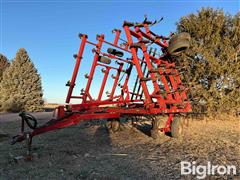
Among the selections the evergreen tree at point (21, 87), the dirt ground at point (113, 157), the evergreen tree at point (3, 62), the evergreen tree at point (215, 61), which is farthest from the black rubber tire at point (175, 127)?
the evergreen tree at point (3, 62)

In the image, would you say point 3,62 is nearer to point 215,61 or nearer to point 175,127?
point 215,61

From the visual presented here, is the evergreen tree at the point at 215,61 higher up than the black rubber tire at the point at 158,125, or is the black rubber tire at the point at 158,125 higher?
the evergreen tree at the point at 215,61

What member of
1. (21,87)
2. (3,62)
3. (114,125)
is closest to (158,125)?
(114,125)

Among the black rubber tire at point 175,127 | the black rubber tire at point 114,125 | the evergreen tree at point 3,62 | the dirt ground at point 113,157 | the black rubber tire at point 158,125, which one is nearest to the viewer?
the dirt ground at point 113,157

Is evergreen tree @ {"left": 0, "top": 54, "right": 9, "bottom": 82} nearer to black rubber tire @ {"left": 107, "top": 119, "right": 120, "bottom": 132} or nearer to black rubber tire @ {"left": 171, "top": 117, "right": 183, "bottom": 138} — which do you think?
black rubber tire @ {"left": 107, "top": 119, "right": 120, "bottom": 132}

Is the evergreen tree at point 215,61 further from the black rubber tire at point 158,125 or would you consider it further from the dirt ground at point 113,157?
the dirt ground at point 113,157

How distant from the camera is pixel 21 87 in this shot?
870 inches

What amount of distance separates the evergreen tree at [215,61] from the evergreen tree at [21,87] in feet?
55.0

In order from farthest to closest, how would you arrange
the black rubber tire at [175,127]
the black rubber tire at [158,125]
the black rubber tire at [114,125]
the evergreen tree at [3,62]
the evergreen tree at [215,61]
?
the evergreen tree at [3,62] < the evergreen tree at [215,61] < the black rubber tire at [114,125] < the black rubber tire at [175,127] < the black rubber tire at [158,125]

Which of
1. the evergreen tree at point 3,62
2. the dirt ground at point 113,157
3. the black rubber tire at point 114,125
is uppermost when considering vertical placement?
the evergreen tree at point 3,62

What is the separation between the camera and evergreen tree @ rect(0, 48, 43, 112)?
858 inches

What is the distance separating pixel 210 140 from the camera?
19.6 ft

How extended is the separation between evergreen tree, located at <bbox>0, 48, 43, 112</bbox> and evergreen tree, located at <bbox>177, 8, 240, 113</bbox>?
1676 centimetres

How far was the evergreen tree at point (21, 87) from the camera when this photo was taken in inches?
858
